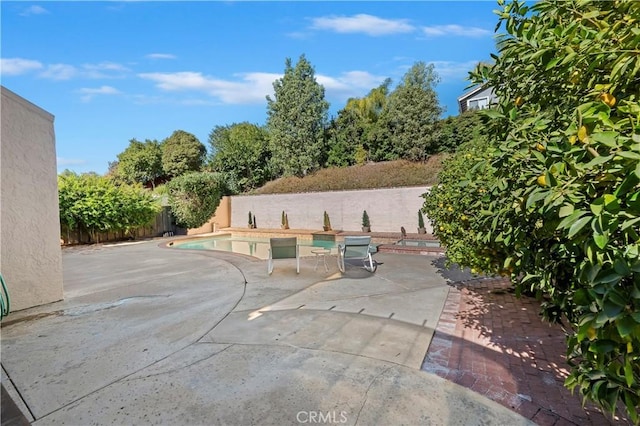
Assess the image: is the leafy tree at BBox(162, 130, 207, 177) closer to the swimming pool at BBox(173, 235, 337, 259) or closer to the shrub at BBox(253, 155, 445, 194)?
the shrub at BBox(253, 155, 445, 194)

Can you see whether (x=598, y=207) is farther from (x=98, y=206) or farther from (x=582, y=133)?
(x=98, y=206)

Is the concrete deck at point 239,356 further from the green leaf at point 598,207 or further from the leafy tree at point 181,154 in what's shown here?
the leafy tree at point 181,154

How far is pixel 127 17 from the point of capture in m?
7.63

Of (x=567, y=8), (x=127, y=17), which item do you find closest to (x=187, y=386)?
(x=567, y=8)

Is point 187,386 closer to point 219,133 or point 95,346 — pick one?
point 95,346

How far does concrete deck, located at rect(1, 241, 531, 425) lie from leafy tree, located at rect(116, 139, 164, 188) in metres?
28.1

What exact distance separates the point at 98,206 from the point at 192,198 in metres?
5.37

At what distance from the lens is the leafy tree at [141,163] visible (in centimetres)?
3070

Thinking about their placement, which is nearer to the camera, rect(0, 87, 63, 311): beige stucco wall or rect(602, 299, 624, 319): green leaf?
rect(602, 299, 624, 319): green leaf

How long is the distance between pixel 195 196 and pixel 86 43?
1223cm

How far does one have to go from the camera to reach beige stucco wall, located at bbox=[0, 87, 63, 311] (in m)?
4.83

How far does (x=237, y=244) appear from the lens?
16234mm

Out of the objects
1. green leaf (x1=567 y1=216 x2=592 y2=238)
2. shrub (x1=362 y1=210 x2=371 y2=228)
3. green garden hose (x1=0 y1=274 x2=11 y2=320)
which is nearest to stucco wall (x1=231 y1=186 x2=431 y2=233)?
shrub (x1=362 y1=210 x2=371 y2=228)

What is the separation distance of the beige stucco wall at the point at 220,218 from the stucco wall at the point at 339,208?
34 centimetres
